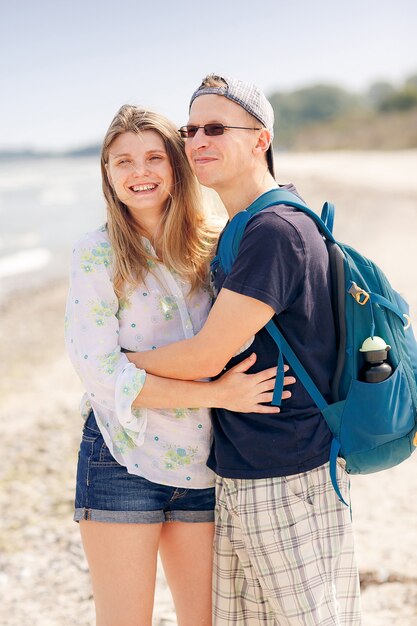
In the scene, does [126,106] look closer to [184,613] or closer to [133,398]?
[133,398]

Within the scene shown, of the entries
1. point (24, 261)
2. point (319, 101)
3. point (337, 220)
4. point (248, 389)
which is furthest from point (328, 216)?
point (319, 101)

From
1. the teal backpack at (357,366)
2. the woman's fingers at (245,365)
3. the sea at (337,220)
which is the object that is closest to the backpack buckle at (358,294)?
the teal backpack at (357,366)

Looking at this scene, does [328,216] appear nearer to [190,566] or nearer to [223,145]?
[223,145]

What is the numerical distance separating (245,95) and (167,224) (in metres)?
0.56

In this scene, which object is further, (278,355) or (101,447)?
(101,447)

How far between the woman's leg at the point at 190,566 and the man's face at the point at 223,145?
1.29m

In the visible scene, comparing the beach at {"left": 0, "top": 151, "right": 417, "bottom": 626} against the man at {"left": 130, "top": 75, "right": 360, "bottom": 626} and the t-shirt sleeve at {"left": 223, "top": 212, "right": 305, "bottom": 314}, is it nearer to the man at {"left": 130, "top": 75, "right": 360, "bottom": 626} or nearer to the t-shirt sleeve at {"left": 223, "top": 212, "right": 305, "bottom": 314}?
the man at {"left": 130, "top": 75, "right": 360, "bottom": 626}

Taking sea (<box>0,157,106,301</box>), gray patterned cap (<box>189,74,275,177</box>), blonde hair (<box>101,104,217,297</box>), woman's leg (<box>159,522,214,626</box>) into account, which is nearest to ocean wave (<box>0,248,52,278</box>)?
sea (<box>0,157,106,301</box>)

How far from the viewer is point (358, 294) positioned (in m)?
2.47

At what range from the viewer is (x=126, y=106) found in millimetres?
2902

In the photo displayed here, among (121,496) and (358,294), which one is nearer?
(358,294)

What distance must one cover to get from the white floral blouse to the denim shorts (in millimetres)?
45

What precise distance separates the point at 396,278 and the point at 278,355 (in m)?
9.66

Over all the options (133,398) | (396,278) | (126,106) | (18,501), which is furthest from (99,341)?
(396,278)
